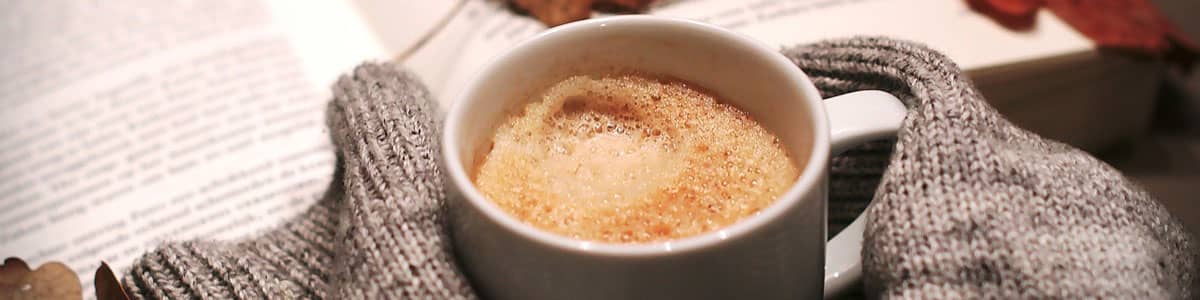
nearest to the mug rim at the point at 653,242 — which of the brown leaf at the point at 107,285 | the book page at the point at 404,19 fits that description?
the brown leaf at the point at 107,285

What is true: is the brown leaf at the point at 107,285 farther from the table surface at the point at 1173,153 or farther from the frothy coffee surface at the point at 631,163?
the table surface at the point at 1173,153

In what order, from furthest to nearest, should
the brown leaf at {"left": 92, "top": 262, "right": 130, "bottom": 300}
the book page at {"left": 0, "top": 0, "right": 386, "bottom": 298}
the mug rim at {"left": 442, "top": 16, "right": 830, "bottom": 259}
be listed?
1. the book page at {"left": 0, "top": 0, "right": 386, "bottom": 298}
2. the brown leaf at {"left": 92, "top": 262, "right": 130, "bottom": 300}
3. the mug rim at {"left": 442, "top": 16, "right": 830, "bottom": 259}

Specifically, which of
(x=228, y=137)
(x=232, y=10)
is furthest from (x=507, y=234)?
(x=232, y=10)

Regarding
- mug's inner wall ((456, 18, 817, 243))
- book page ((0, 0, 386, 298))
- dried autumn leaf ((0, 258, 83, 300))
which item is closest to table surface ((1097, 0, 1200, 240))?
mug's inner wall ((456, 18, 817, 243))

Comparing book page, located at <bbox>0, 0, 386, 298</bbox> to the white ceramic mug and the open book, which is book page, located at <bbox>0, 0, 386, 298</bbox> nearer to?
the open book

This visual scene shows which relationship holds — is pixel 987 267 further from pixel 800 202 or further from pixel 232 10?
pixel 232 10

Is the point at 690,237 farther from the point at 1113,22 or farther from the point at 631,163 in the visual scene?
the point at 1113,22
